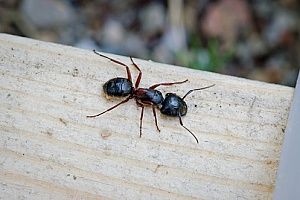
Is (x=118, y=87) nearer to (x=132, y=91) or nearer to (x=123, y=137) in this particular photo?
(x=132, y=91)

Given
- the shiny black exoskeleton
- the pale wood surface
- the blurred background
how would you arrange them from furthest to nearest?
1. the blurred background
2. the shiny black exoskeleton
3. the pale wood surface

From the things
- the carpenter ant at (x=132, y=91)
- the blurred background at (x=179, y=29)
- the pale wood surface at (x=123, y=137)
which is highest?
the blurred background at (x=179, y=29)

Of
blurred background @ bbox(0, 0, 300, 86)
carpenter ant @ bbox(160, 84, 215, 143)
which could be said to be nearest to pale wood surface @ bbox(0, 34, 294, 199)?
carpenter ant @ bbox(160, 84, 215, 143)

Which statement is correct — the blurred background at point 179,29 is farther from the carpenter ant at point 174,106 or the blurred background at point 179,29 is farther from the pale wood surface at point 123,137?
the pale wood surface at point 123,137

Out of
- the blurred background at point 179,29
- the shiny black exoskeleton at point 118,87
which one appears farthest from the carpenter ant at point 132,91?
the blurred background at point 179,29

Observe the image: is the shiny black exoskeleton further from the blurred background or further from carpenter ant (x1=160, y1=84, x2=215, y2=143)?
the blurred background
